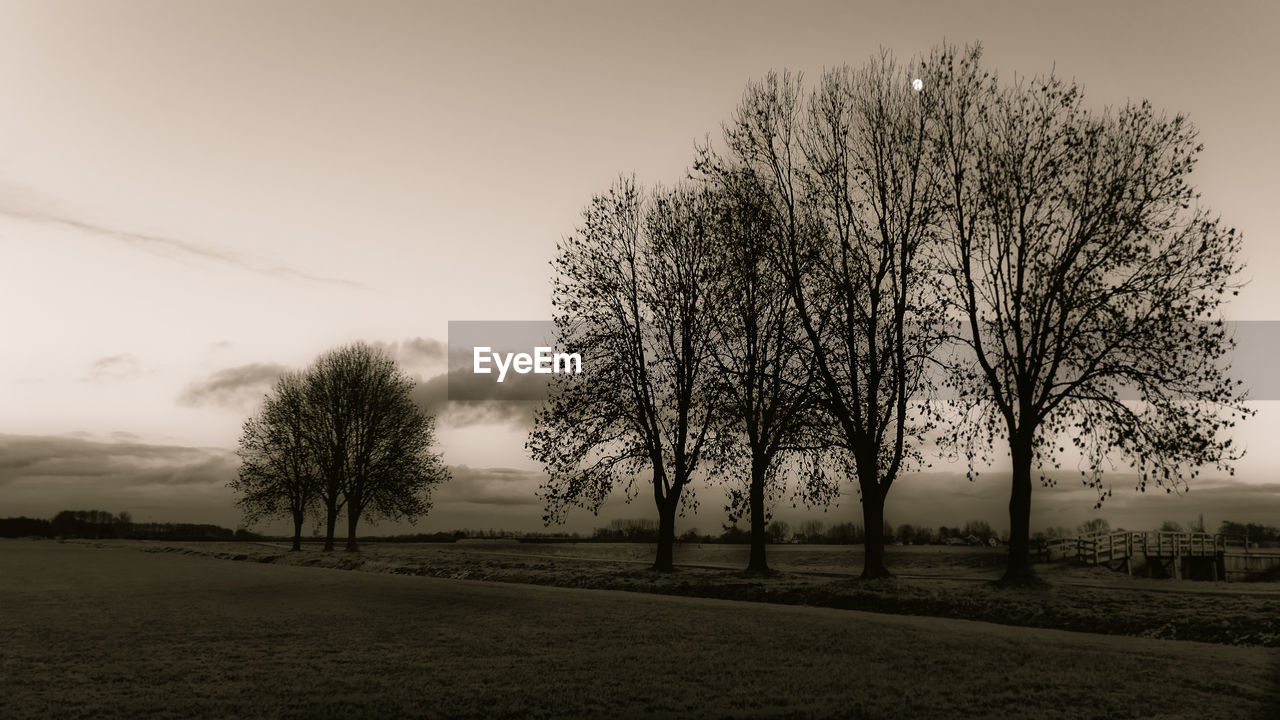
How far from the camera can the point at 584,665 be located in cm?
1712

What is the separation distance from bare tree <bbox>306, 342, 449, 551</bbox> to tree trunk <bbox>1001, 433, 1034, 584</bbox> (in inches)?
2080

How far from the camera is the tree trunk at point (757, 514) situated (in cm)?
3938

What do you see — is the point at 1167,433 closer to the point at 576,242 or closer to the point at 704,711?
the point at 704,711

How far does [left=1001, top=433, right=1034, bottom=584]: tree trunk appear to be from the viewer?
31719 millimetres

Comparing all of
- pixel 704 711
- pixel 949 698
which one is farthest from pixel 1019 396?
pixel 704 711

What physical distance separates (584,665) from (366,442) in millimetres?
61772

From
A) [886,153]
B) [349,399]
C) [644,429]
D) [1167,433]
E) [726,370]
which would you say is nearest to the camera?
[1167,433]

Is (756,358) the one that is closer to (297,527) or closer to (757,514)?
(757,514)

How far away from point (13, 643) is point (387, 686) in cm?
1070

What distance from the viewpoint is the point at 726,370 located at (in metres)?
38.6

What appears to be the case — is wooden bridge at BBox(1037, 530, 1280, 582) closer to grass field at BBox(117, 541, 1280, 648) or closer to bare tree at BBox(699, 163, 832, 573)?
grass field at BBox(117, 541, 1280, 648)

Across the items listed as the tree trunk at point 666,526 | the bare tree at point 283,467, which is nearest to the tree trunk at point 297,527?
the bare tree at point 283,467

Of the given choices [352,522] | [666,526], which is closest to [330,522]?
[352,522]

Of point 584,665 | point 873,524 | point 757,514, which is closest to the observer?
point 584,665
